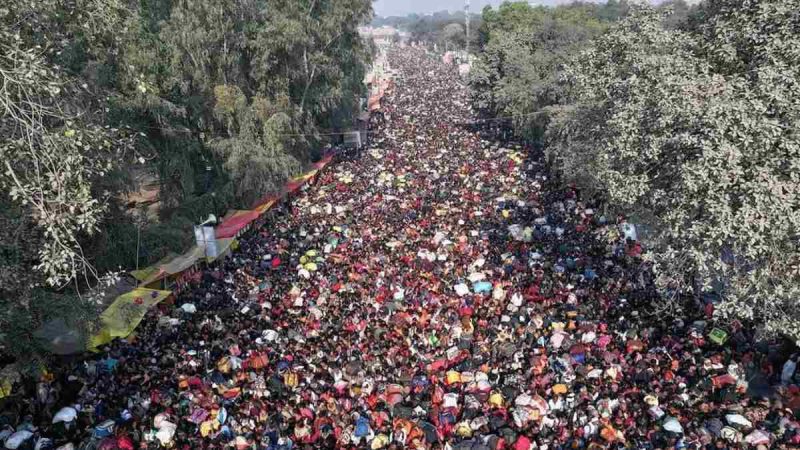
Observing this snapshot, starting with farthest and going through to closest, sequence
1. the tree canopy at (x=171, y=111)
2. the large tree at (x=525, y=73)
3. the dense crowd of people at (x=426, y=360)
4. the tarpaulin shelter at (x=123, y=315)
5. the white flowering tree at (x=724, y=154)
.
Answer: the large tree at (x=525, y=73)
the tarpaulin shelter at (x=123, y=315)
the dense crowd of people at (x=426, y=360)
the white flowering tree at (x=724, y=154)
the tree canopy at (x=171, y=111)

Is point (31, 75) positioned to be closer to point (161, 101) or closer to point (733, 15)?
point (733, 15)

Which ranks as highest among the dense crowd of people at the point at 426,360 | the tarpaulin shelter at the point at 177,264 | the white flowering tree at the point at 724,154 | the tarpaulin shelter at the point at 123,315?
the white flowering tree at the point at 724,154

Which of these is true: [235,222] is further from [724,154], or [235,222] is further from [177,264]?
[724,154]

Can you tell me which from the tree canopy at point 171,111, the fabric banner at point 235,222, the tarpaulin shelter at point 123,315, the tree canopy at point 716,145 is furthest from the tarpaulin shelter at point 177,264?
the tree canopy at point 716,145

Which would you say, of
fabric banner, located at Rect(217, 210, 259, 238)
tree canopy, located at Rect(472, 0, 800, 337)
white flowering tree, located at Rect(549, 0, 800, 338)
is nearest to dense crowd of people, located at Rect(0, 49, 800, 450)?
fabric banner, located at Rect(217, 210, 259, 238)

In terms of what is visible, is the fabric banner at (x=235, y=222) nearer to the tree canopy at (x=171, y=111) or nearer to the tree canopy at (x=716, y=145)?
the tree canopy at (x=171, y=111)

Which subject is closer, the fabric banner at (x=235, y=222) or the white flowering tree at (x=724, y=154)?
the white flowering tree at (x=724, y=154)
